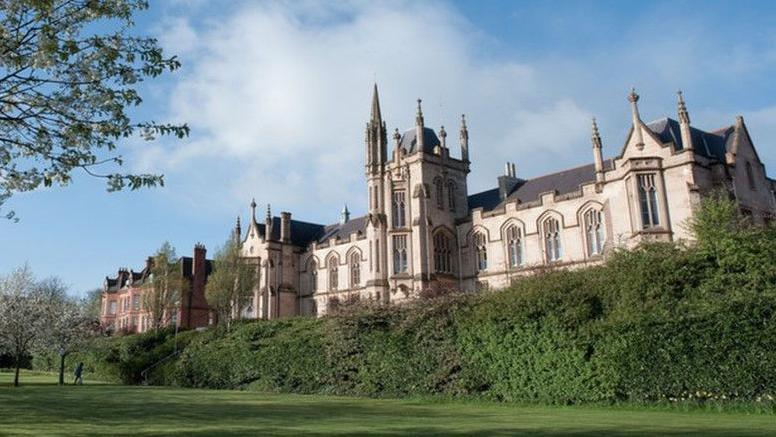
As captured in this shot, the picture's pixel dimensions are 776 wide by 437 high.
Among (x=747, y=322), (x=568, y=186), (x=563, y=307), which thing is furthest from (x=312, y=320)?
(x=568, y=186)

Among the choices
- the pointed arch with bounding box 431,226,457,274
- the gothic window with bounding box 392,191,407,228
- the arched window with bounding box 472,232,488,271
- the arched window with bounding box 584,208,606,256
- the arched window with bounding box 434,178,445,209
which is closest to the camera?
the arched window with bounding box 584,208,606,256

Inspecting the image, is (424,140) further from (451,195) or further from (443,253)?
(443,253)

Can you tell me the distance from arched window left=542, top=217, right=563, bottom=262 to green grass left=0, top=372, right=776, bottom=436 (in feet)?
94.6

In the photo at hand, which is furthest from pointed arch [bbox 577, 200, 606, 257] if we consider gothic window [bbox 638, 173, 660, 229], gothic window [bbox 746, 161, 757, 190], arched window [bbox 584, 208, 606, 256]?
gothic window [bbox 746, 161, 757, 190]

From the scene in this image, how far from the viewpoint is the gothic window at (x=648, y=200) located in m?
39.3

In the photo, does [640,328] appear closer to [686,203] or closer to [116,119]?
[116,119]

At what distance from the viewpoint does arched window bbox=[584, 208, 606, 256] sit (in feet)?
147

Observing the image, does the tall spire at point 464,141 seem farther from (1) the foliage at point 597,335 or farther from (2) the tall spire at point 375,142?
(1) the foliage at point 597,335

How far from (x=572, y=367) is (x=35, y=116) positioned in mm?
16772

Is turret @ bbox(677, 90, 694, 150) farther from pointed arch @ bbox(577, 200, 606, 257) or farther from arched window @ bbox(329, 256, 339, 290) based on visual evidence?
arched window @ bbox(329, 256, 339, 290)

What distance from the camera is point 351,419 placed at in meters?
15.2

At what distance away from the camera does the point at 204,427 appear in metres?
13.0

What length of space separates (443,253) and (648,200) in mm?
18950

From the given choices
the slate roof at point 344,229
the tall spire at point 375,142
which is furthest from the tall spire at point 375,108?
the slate roof at point 344,229
